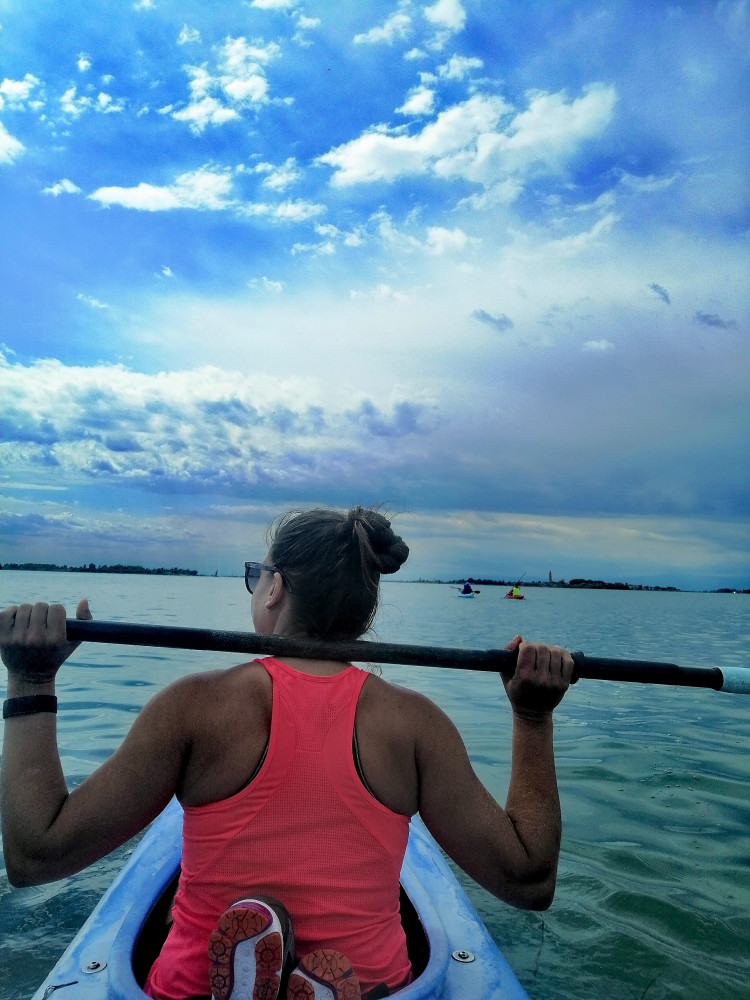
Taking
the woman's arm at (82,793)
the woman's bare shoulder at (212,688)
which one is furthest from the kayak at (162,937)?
the woman's bare shoulder at (212,688)

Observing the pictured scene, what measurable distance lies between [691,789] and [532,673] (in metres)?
5.04

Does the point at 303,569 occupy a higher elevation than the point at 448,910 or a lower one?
higher

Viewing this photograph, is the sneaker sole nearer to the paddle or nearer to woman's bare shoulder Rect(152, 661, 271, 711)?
woman's bare shoulder Rect(152, 661, 271, 711)

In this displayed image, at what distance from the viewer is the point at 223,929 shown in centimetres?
155

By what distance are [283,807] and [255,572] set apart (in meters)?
0.77

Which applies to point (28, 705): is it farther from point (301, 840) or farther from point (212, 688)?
point (301, 840)

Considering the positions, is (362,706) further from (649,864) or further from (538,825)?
(649,864)

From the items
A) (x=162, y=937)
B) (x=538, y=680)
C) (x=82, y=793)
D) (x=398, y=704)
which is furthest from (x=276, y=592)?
(x=162, y=937)

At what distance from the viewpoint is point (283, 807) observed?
1770mm

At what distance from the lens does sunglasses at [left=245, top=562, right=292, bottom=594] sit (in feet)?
7.02

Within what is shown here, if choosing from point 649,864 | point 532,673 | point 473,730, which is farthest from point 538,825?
point 473,730

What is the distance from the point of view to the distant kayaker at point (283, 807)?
176 cm

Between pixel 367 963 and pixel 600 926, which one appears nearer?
pixel 367 963

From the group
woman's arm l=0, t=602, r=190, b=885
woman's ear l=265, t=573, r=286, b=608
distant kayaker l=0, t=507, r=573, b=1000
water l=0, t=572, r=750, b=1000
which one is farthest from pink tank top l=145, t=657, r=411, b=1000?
water l=0, t=572, r=750, b=1000
